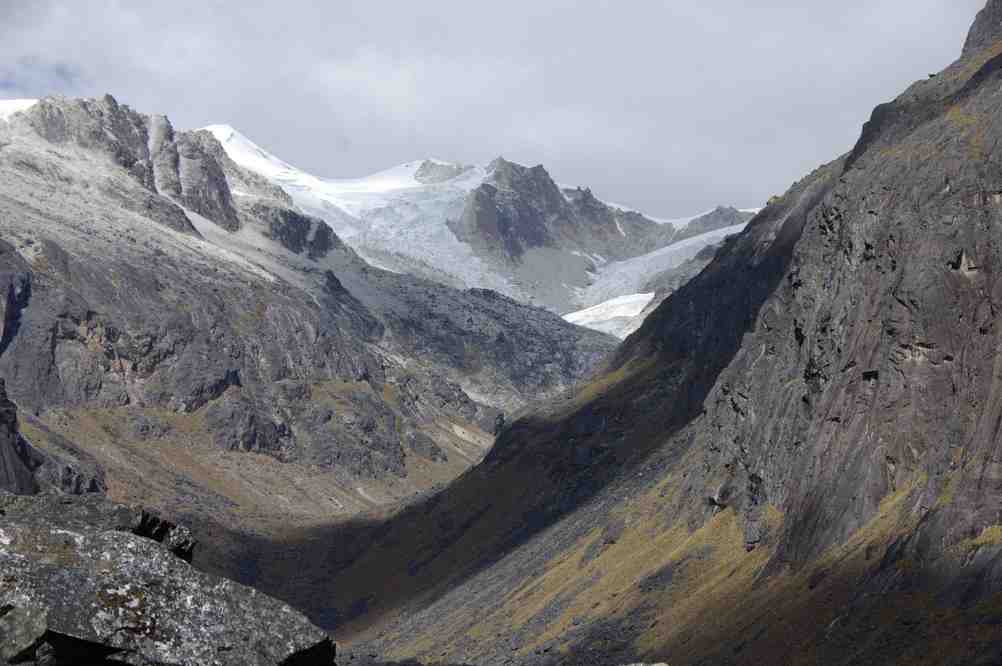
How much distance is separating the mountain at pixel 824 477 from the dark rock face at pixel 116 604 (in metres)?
41.6

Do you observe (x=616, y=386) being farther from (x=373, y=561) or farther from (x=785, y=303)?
(x=785, y=303)

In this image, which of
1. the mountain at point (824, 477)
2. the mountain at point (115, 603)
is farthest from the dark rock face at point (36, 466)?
the mountain at point (115, 603)

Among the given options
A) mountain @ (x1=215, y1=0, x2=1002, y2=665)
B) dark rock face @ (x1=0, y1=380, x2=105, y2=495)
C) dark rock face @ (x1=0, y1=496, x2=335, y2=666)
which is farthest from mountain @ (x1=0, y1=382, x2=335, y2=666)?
dark rock face @ (x1=0, y1=380, x2=105, y2=495)

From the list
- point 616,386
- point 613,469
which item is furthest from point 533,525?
point 616,386

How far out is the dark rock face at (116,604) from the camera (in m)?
14.3

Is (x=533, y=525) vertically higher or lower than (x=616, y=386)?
lower

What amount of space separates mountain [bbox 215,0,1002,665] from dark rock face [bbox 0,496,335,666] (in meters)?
41.6

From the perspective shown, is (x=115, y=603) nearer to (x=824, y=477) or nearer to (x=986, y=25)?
(x=824, y=477)

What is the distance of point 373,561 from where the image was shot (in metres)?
180

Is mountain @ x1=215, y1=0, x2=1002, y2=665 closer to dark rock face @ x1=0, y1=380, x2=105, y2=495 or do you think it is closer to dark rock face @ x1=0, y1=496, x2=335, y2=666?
dark rock face @ x1=0, y1=380, x2=105, y2=495

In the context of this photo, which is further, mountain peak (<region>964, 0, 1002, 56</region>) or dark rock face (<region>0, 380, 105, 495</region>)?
mountain peak (<region>964, 0, 1002, 56</region>)

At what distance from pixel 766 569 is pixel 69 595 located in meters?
69.6

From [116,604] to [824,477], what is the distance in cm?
6789

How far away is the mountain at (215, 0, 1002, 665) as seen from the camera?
6341cm
